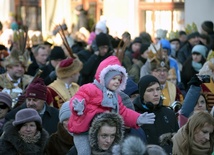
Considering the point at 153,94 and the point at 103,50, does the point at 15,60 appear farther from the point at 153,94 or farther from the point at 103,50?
the point at 153,94

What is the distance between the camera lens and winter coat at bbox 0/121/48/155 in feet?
29.6

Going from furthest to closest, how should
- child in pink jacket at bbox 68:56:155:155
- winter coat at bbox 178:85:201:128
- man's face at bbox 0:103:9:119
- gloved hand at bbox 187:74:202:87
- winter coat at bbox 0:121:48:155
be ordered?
man's face at bbox 0:103:9:119 < winter coat at bbox 178:85:201:128 < gloved hand at bbox 187:74:202:87 < winter coat at bbox 0:121:48:155 < child in pink jacket at bbox 68:56:155:155

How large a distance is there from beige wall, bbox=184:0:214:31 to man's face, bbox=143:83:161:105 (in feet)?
44.6

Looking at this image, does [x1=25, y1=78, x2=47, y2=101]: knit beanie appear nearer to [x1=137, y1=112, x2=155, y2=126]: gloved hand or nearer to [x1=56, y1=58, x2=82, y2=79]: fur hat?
[x1=56, y1=58, x2=82, y2=79]: fur hat

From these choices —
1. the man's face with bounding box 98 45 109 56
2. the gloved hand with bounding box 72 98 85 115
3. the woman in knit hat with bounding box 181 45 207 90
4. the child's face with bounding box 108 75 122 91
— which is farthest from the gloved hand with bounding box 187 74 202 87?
the woman in knit hat with bounding box 181 45 207 90

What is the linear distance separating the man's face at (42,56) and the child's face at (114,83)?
24.6ft

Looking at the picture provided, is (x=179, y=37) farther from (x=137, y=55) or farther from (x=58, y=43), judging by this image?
(x=137, y=55)

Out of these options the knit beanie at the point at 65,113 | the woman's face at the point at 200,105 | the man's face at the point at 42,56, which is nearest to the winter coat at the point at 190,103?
the woman's face at the point at 200,105

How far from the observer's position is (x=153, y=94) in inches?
366

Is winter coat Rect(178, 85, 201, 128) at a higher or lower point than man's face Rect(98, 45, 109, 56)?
lower

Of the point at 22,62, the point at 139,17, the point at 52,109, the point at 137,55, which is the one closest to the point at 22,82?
the point at 22,62

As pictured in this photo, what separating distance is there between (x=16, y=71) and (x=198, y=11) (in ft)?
36.8

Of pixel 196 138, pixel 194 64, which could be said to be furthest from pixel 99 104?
pixel 194 64

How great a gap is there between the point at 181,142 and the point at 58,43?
13536 mm
